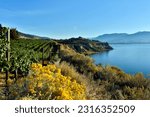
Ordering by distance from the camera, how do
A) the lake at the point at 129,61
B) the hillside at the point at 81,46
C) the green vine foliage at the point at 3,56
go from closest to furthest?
1. the green vine foliage at the point at 3,56
2. the lake at the point at 129,61
3. the hillside at the point at 81,46

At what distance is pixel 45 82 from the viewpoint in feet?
25.8

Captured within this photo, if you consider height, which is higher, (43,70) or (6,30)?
(6,30)

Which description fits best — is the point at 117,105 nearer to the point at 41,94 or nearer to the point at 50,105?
the point at 50,105

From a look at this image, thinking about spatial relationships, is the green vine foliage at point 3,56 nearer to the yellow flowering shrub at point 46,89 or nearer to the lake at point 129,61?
the yellow flowering shrub at point 46,89

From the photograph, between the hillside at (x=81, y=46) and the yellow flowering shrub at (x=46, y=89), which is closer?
the yellow flowering shrub at (x=46, y=89)

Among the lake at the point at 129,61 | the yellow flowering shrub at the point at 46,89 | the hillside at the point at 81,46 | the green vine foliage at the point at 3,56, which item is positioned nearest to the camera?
the yellow flowering shrub at the point at 46,89

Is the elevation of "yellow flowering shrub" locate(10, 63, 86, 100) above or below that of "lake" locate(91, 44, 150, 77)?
above

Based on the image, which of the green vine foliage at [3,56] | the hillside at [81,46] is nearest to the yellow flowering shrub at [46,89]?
the green vine foliage at [3,56]

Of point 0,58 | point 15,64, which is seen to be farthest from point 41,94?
point 15,64

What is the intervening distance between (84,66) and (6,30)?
7.90m

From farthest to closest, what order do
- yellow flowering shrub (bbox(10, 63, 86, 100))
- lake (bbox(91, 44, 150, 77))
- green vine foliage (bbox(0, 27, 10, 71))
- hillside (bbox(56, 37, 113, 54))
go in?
hillside (bbox(56, 37, 113, 54))
lake (bbox(91, 44, 150, 77))
green vine foliage (bbox(0, 27, 10, 71))
yellow flowering shrub (bbox(10, 63, 86, 100))

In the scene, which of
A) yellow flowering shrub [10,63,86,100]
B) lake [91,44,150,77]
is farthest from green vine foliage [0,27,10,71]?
lake [91,44,150,77]

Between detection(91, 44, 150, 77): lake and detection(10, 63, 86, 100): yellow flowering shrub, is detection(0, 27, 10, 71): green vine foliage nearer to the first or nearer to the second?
detection(10, 63, 86, 100): yellow flowering shrub

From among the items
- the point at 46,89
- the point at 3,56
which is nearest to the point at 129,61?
the point at 3,56
